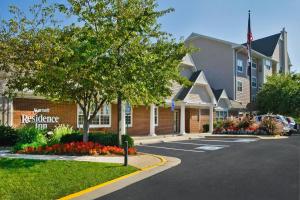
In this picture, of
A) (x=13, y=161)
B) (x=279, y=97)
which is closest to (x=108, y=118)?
(x=13, y=161)

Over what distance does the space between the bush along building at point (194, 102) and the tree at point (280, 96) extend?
8.60 feet

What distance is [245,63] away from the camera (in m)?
47.1

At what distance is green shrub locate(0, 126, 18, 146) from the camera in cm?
1844

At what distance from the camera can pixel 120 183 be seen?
1011 cm

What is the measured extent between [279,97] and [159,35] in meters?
30.0

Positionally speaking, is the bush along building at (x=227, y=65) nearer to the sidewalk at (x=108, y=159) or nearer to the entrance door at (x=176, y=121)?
the entrance door at (x=176, y=121)

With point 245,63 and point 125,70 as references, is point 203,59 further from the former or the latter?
point 125,70

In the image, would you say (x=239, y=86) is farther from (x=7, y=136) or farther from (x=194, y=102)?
(x=7, y=136)

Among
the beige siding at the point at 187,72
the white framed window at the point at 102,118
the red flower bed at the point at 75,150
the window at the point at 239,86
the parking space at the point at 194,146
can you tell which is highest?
the beige siding at the point at 187,72

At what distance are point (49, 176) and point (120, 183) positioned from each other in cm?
196

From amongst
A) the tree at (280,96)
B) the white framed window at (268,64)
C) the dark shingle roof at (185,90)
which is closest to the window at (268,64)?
the white framed window at (268,64)

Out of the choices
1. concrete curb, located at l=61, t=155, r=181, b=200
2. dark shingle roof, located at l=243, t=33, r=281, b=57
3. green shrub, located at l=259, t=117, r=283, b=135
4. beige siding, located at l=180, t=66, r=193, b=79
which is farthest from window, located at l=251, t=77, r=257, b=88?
concrete curb, located at l=61, t=155, r=181, b=200

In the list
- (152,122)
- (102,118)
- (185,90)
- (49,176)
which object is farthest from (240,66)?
(49,176)

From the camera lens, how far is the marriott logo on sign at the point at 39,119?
2248 centimetres
